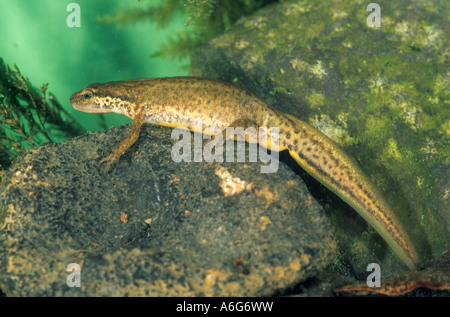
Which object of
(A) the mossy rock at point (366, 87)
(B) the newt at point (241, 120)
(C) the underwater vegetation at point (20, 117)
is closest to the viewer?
(B) the newt at point (241, 120)

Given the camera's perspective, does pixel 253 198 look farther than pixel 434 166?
No

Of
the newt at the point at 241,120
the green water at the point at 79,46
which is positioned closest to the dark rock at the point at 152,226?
the newt at the point at 241,120

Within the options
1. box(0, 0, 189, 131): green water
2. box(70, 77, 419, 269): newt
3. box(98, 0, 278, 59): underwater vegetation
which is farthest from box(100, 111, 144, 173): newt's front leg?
box(98, 0, 278, 59): underwater vegetation

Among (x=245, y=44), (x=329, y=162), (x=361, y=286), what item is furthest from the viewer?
(x=245, y=44)

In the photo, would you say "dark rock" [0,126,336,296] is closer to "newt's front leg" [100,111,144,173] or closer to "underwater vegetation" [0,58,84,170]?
"newt's front leg" [100,111,144,173]

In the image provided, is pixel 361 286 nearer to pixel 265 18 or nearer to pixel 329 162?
pixel 329 162

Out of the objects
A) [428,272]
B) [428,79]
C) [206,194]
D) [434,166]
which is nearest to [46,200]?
[206,194]

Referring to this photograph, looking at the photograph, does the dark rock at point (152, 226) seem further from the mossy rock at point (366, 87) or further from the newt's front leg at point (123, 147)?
the mossy rock at point (366, 87)
